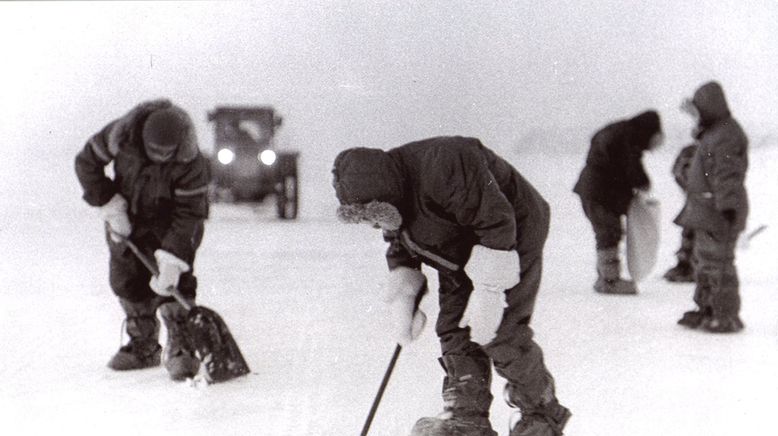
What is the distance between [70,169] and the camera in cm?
207

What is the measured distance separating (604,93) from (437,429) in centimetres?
80

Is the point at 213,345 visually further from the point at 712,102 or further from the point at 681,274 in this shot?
the point at 681,274

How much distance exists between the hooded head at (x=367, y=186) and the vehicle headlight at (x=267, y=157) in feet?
6.65

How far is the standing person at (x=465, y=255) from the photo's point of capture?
129 centimetres

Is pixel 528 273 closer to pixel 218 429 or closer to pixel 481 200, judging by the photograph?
pixel 481 200

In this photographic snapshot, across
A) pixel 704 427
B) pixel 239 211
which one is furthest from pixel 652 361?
pixel 239 211

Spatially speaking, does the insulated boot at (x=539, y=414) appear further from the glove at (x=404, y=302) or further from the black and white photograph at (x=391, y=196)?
the glove at (x=404, y=302)

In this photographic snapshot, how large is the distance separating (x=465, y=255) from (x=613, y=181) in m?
1.93

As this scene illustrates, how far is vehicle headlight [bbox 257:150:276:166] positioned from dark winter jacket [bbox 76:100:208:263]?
1303mm

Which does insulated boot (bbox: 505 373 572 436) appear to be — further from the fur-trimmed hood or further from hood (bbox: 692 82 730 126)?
hood (bbox: 692 82 730 126)

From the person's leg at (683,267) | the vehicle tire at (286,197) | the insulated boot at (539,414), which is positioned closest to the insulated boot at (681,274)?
the person's leg at (683,267)

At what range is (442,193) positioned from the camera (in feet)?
4.28

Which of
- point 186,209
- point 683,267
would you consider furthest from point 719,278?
point 186,209

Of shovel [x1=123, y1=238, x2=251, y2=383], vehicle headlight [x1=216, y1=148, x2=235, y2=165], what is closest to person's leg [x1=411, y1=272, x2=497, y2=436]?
shovel [x1=123, y1=238, x2=251, y2=383]
